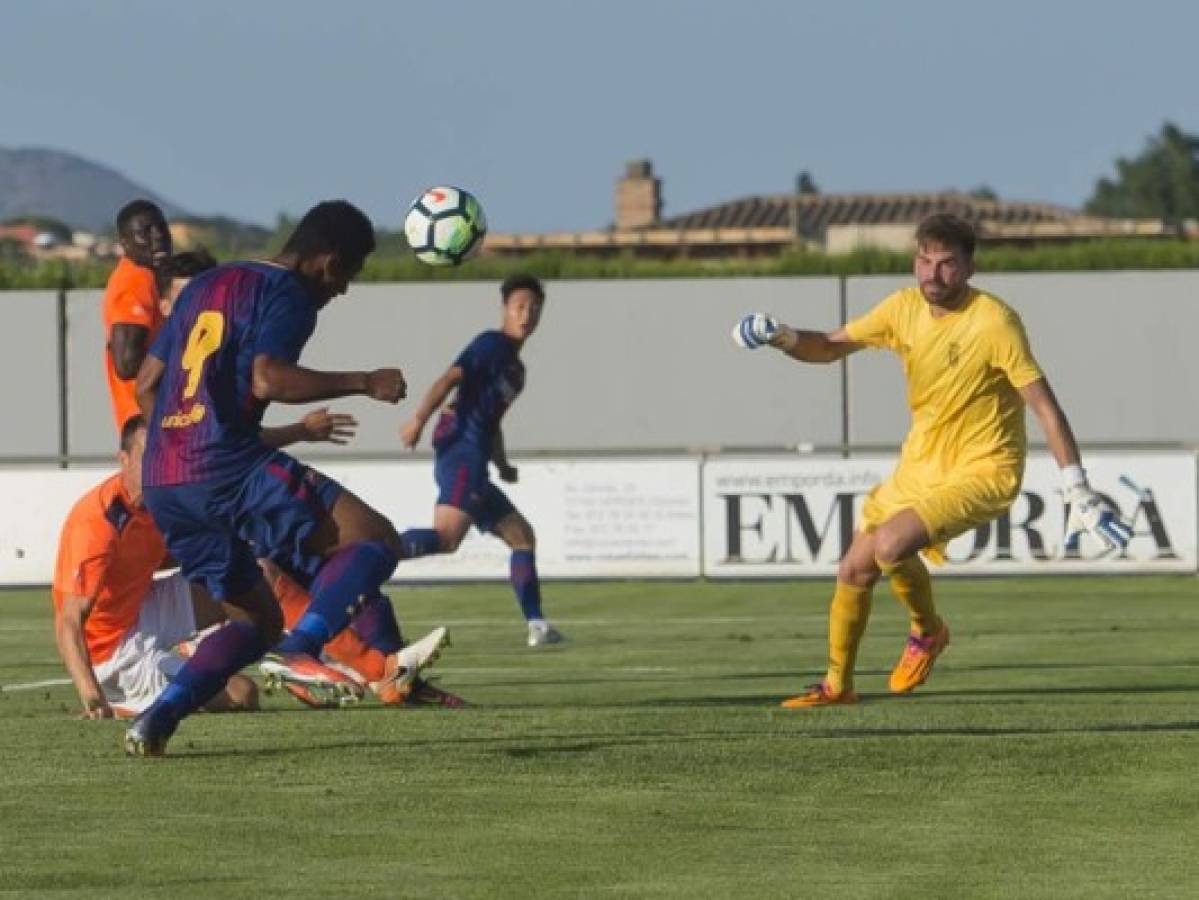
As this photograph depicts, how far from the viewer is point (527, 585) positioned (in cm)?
1873

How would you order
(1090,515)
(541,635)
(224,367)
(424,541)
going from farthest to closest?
(424,541), (541,635), (1090,515), (224,367)

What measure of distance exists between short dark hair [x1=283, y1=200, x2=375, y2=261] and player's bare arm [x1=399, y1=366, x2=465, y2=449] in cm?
767

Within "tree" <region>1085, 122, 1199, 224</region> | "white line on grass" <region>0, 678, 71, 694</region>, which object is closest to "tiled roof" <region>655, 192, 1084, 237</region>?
"tree" <region>1085, 122, 1199, 224</region>

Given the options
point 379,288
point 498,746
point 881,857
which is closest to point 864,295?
point 379,288

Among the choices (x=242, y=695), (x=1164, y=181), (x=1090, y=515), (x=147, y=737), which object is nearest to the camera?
(x=147, y=737)

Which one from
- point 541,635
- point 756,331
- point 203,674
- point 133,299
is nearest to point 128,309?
point 133,299

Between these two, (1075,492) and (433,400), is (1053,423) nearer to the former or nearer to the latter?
(1075,492)

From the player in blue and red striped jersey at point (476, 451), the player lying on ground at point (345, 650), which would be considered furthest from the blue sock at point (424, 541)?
the player lying on ground at point (345, 650)

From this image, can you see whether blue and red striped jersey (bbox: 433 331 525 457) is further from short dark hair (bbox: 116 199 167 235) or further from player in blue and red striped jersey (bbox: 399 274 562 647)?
short dark hair (bbox: 116 199 167 235)

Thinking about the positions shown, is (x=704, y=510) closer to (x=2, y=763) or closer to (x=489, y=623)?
(x=489, y=623)

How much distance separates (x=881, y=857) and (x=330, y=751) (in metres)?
3.00

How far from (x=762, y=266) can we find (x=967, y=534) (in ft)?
51.4

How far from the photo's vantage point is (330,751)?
1086 cm

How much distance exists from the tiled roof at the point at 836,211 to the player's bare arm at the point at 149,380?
65111mm
